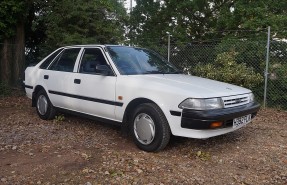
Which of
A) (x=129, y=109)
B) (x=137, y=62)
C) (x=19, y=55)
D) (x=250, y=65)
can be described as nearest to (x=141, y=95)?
(x=129, y=109)

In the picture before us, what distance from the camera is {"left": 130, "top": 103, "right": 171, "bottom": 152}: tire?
4.69m

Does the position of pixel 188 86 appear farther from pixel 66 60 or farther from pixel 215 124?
pixel 66 60

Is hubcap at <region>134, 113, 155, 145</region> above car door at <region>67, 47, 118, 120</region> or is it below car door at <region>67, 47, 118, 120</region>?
below

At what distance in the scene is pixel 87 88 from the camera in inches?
225

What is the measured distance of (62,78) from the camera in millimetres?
6289

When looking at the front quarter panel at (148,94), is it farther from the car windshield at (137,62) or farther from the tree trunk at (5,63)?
the tree trunk at (5,63)

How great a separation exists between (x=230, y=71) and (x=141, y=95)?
4764 millimetres

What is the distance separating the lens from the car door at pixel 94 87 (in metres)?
5.39

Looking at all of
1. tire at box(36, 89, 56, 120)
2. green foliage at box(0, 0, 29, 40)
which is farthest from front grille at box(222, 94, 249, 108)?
green foliage at box(0, 0, 29, 40)

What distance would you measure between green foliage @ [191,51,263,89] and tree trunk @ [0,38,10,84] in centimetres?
637

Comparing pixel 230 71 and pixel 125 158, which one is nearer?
pixel 125 158

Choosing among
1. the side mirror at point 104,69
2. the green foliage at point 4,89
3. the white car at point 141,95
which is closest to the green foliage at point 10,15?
the green foliage at point 4,89

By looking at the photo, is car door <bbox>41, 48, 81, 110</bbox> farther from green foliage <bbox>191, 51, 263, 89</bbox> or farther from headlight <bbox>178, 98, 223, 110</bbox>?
green foliage <bbox>191, 51, 263, 89</bbox>

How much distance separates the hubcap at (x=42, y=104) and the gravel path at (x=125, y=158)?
461 millimetres
